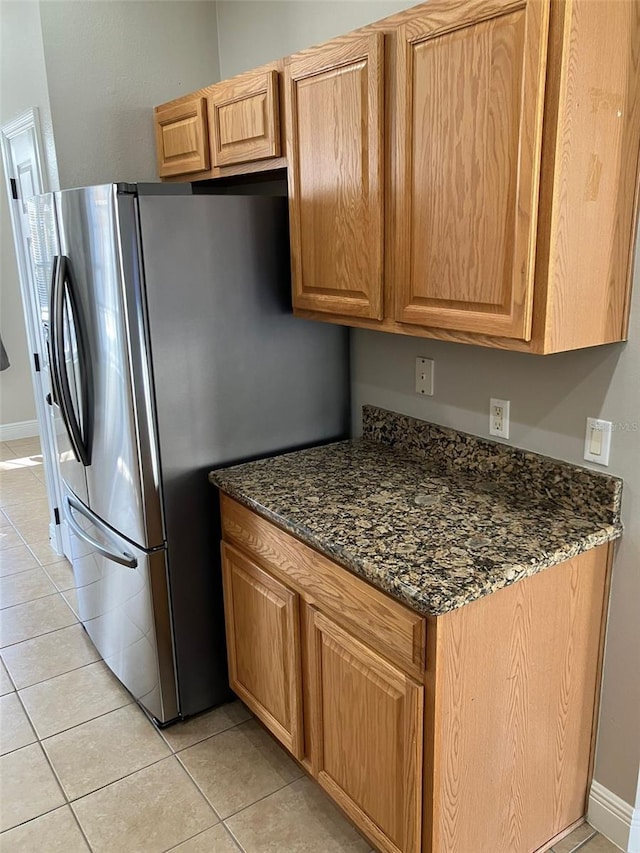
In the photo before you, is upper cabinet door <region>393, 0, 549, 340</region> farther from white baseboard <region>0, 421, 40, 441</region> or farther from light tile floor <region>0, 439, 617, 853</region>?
white baseboard <region>0, 421, 40, 441</region>

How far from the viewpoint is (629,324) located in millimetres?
1542

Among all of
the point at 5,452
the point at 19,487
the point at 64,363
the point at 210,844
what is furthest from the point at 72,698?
the point at 5,452

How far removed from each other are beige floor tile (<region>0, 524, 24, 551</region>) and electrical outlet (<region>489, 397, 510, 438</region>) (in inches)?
115

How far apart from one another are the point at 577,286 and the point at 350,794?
134 centimetres

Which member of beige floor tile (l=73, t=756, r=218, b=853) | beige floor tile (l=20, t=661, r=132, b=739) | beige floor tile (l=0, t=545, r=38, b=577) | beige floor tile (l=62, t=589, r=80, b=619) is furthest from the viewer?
beige floor tile (l=0, t=545, r=38, b=577)

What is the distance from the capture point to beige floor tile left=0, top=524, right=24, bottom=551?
3792 mm

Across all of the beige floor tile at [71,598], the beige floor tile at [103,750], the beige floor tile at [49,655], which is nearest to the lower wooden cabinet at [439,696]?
the beige floor tile at [103,750]

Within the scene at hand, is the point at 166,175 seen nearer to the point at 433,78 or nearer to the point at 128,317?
the point at 128,317

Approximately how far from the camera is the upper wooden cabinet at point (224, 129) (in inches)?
79.6

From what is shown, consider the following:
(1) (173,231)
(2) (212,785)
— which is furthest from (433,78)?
(2) (212,785)

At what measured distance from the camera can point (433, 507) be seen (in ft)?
5.84

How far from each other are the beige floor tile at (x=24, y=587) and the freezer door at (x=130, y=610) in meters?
0.73

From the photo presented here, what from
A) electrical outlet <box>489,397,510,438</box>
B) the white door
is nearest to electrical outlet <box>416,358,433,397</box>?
electrical outlet <box>489,397,510,438</box>

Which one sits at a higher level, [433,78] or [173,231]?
[433,78]
